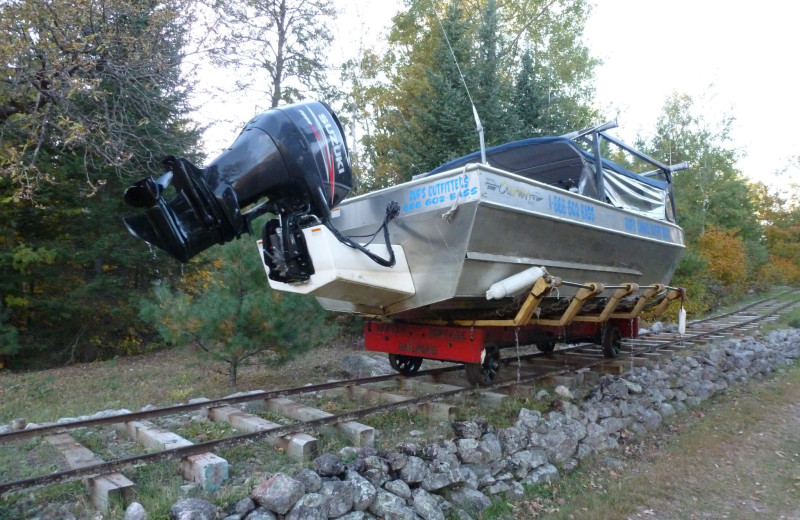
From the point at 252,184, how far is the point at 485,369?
3.45 m

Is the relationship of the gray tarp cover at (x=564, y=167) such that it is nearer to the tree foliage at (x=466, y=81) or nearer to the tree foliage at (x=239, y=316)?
the tree foliage at (x=466, y=81)

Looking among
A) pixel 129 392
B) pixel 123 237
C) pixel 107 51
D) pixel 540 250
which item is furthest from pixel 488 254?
pixel 123 237

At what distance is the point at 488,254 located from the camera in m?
5.36

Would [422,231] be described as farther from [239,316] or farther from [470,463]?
[239,316]

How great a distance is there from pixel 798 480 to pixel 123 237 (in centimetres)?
1412

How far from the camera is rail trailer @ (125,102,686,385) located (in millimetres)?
4305

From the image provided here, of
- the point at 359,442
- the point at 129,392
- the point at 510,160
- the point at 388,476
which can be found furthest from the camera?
the point at 129,392

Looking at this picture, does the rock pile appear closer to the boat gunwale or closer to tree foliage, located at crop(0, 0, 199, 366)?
the boat gunwale

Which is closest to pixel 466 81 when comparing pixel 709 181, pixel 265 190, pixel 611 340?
pixel 611 340

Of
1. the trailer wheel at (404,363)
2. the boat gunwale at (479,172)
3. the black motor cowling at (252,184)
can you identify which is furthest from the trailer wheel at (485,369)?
the black motor cowling at (252,184)

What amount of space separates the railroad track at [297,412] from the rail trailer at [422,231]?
0.47 metres

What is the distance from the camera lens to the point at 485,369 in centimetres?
648

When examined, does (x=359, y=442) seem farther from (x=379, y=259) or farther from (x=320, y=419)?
(x=379, y=259)

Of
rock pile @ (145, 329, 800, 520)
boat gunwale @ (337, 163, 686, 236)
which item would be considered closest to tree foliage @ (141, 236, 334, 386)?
boat gunwale @ (337, 163, 686, 236)
